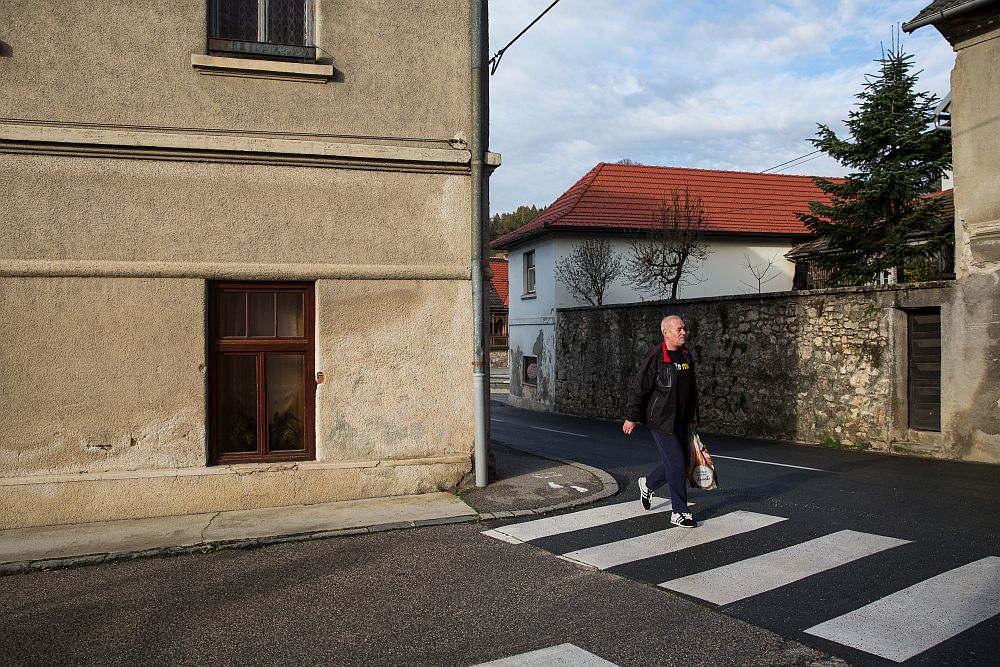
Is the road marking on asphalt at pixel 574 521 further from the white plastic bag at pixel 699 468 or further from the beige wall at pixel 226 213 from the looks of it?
the beige wall at pixel 226 213

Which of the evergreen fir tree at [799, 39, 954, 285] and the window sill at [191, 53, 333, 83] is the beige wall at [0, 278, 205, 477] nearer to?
the window sill at [191, 53, 333, 83]

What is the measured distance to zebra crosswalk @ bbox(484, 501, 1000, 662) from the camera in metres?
4.36

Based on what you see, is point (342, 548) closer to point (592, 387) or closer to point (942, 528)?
point (942, 528)

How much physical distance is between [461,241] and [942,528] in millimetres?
5360

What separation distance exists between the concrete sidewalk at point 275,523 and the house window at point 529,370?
66.1 ft

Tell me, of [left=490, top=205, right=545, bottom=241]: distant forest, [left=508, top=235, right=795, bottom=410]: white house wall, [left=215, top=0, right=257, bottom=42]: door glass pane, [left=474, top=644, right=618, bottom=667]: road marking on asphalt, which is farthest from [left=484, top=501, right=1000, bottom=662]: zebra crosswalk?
[left=490, top=205, right=545, bottom=241]: distant forest

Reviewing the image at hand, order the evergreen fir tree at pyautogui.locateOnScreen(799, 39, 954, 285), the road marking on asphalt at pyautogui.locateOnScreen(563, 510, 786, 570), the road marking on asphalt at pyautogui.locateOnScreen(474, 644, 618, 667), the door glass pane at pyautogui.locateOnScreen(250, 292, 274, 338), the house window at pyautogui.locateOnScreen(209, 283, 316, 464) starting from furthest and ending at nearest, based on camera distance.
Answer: the evergreen fir tree at pyautogui.locateOnScreen(799, 39, 954, 285) → the door glass pane at pyautogui.locateOnScreen(250, 292, 274, 338) → the house window at pyautogui.locateOnScreen(209, 283, 316, 464) → the road marking on asphalt at pyautogui.locateOnScreen(563, 510, 786, 570) → the road marking on asphalt at pyautogui.locateOnScreen(474, 644, 618, 667)

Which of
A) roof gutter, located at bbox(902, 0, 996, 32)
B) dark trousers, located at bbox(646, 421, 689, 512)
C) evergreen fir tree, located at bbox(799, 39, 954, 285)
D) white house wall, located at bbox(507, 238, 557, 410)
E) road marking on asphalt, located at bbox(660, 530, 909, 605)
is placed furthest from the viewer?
white house wall, located at bbox(507, 238, 557, 410)

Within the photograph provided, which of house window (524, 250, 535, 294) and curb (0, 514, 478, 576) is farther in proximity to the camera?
house window (524, 250, 535, 294)

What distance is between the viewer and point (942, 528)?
22.4 ft

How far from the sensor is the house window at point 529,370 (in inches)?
A: 1153

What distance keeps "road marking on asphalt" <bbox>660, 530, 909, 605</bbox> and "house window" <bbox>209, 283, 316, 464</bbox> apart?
4569 millimetres

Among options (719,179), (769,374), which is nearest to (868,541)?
(769,374)

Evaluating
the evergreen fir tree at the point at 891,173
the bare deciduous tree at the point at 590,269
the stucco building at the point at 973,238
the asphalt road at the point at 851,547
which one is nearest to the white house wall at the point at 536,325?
the bare deciduous tree at the point at 590,269
